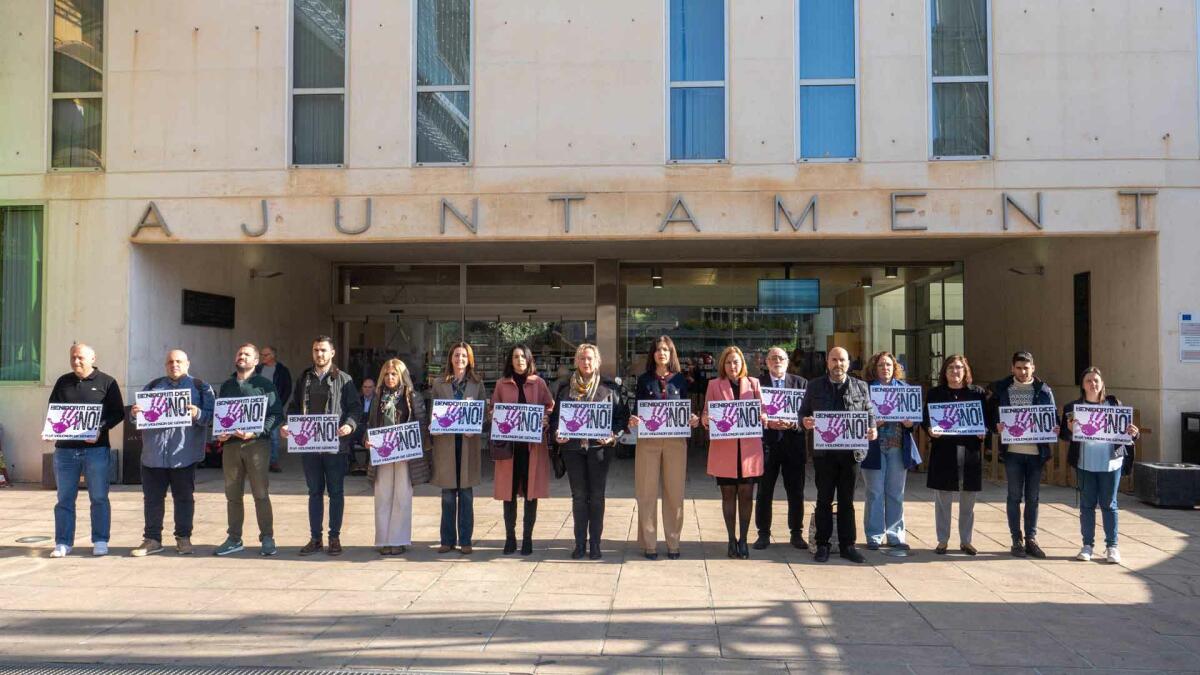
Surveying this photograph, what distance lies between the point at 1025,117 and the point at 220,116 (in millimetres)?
10753

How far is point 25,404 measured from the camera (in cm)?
1258

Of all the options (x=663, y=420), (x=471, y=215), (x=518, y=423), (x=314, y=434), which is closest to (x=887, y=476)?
(x=663, y=420)

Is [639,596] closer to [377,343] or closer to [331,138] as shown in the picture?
[331,138]

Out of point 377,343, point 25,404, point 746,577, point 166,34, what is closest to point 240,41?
point 166,34

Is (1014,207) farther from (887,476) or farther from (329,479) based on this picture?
(329,479)

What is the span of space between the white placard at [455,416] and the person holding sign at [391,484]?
30 centimetres

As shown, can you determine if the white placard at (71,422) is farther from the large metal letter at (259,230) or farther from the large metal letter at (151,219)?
the large metal letter at (151,219)

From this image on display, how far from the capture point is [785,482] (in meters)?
8.38

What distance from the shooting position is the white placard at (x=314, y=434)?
26.7ft

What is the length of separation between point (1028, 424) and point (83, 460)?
8.55 metres

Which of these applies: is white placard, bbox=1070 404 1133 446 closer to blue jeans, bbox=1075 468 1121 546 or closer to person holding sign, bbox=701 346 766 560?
blue jeans, bbox=1075 468 1121 546

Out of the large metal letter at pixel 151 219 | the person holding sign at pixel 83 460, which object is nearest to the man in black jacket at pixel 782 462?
the person holding sign at pixel 83 460

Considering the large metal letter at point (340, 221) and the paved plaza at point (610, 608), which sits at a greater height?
the large metal letter at point (340, 221)

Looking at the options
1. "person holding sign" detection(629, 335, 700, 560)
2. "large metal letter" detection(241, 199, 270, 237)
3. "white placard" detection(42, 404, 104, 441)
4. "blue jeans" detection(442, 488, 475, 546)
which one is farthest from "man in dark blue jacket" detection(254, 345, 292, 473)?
"person holding sign" detection(629, 335, 700, 560)
